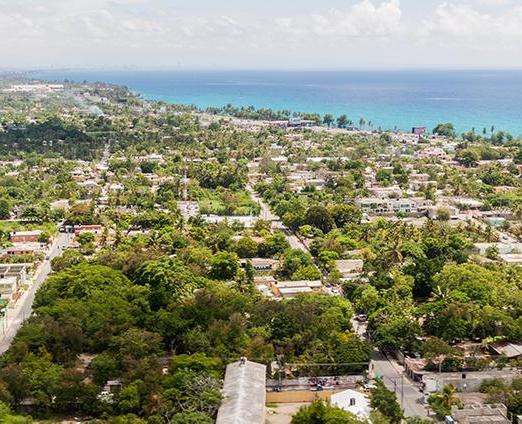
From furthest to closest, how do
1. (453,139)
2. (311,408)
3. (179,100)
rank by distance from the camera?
(179,100) < (453,139) < (311,408)

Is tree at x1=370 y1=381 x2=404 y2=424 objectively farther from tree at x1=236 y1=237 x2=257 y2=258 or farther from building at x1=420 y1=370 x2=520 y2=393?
tree at x1=236 y1=237 x2=257 y2=258

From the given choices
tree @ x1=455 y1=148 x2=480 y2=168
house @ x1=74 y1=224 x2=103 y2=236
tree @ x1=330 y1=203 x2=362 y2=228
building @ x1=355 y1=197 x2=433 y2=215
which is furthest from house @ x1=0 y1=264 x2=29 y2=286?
tree @ x1=455 y1=148 x2=480 y2=168

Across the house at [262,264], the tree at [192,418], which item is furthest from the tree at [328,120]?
the tree at [192,418]

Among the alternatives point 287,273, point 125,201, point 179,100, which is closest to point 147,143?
point 125,201

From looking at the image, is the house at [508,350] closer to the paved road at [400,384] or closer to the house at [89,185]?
the paved road at [400,384]

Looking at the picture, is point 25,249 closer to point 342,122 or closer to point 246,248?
point 246,248

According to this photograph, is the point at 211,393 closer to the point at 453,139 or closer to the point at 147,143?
the point at 147,143
